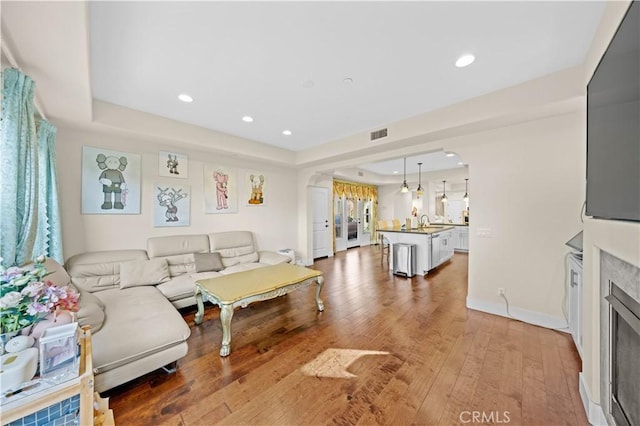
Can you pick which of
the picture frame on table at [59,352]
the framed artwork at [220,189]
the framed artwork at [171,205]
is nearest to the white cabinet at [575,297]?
the picture frame on table at [59,352]

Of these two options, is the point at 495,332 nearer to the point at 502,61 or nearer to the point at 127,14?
the point at 502,61

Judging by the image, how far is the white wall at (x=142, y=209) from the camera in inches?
120

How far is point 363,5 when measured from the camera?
1536 millimetres

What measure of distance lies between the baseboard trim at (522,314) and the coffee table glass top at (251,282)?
90.3 inches

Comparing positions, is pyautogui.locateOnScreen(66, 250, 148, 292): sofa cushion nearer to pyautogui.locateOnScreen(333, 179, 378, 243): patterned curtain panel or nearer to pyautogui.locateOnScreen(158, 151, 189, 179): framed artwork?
pyautogui.locateOnScreen(158, 151, 189, 179): framed artwork

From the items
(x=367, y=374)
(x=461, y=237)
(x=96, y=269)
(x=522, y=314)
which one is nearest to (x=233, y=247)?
(x=96, y=269)

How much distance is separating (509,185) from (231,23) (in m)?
3.52

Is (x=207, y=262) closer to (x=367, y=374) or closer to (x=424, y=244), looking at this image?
(x=367, y=374)

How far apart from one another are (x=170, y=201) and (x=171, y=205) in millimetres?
70

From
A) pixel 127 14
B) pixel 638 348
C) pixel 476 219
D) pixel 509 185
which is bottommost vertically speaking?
pixel 638 348

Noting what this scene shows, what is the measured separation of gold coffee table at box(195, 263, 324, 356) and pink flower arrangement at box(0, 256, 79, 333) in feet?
4.11

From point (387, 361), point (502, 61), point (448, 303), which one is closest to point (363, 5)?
point (502, 61)

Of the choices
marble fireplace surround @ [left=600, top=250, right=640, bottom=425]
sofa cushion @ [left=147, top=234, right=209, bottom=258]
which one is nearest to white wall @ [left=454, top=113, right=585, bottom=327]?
marble fireplace surround @ [left=600, top=250, right=640, bottom=425]

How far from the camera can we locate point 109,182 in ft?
10.9
